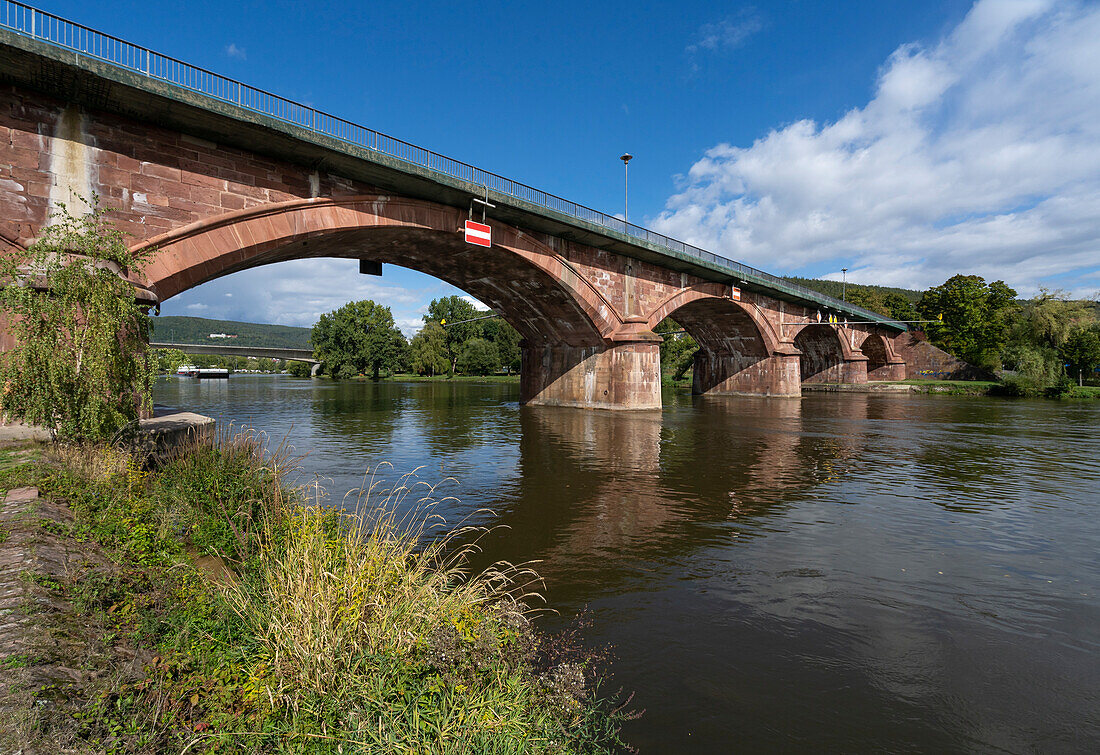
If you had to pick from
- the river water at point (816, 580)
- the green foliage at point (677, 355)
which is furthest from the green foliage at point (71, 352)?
the green foliage at point (677, 355)

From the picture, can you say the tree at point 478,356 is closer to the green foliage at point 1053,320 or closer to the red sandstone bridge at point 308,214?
the red sandstone bridge at point 308,214

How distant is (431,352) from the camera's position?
81625mm

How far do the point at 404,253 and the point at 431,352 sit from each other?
2288 inches

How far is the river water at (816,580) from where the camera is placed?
12.4 feet

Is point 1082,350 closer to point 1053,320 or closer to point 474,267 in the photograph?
point 1053,320

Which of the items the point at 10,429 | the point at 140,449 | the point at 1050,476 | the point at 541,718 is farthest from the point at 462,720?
the point at 1050,476

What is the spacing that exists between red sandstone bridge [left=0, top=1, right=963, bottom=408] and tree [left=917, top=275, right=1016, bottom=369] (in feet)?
151

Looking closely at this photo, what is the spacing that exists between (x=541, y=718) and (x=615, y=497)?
24.2ft

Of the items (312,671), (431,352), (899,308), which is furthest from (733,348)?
(899,308)

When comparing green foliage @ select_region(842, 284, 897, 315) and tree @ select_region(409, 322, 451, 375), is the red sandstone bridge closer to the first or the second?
tree @ select_region(409, 322, 451, 375)

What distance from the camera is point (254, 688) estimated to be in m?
3.04

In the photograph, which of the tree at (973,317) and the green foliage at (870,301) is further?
the green foliage at (870,301)

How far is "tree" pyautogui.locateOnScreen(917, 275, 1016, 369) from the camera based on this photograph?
6469 centimetres

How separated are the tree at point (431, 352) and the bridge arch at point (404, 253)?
49.5 meters
